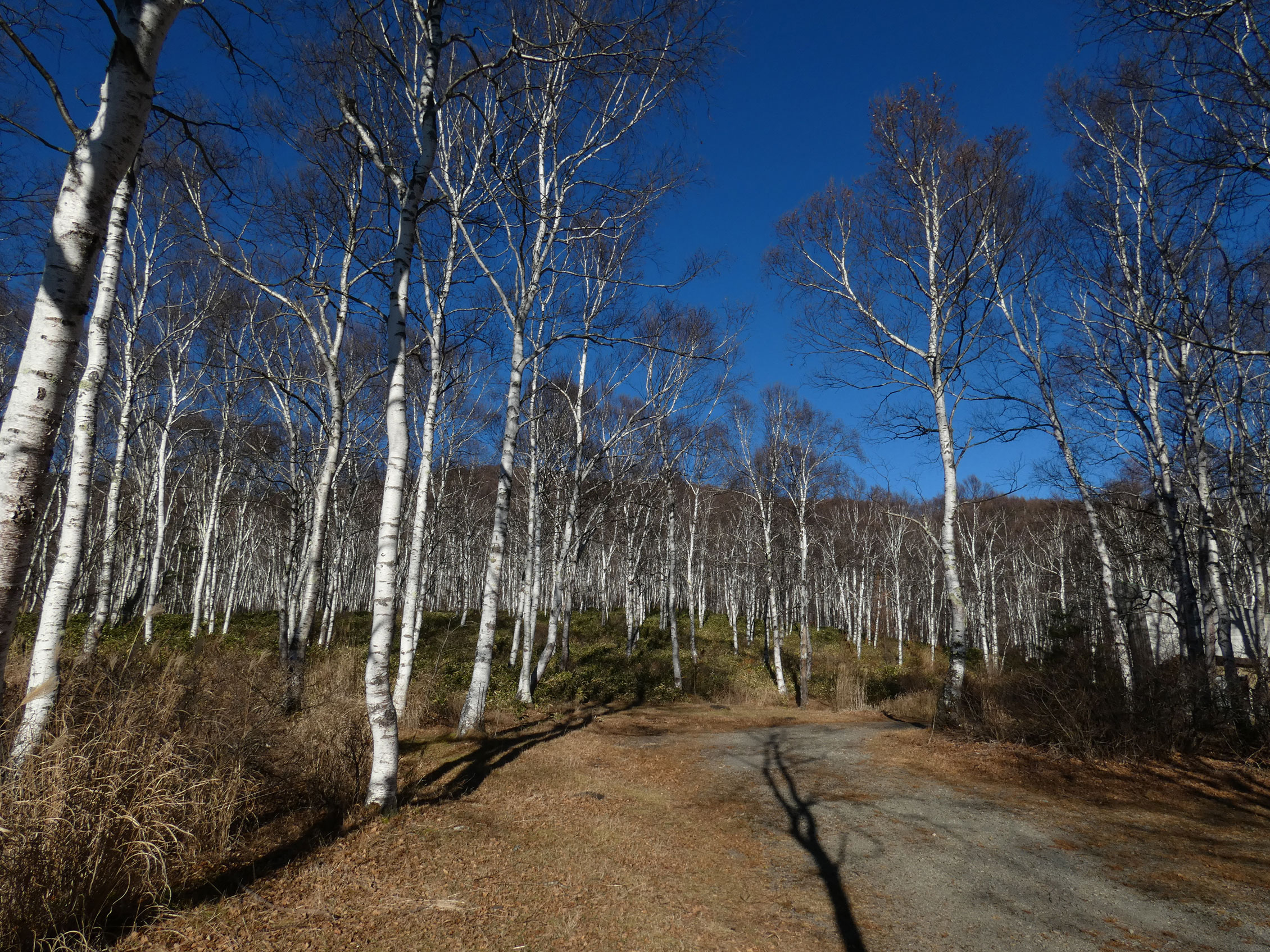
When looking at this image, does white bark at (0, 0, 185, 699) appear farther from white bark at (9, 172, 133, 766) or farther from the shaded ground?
the shaded ground

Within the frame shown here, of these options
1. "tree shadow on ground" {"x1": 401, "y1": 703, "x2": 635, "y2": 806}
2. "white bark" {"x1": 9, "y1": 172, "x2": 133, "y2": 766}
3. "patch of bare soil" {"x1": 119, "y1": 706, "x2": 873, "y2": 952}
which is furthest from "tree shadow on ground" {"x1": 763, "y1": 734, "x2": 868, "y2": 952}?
"white bark" {"x1": 9, "y1": 172, "x2": 133, "y2": 766}

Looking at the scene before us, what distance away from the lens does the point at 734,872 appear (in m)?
4.31

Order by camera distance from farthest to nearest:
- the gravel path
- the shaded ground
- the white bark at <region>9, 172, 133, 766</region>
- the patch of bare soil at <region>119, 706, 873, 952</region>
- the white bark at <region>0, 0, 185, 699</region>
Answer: the white bark at <region>9, 172, 133, 766</region>, the gravel path, the shaded ground, the patch of bare soil at <region>119, 706, 873, 952</region>, the white bark at <region>0, 0, 185, 699</region>

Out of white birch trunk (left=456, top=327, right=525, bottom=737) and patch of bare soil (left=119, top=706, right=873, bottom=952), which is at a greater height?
white birch trunk (left=456, top=327, right=525, bottom=737)

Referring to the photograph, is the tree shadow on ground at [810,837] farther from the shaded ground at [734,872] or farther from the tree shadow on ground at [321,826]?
the tree shadow on ground at [321,826]

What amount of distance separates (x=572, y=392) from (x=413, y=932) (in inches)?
549

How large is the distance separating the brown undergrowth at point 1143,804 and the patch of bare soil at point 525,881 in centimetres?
273

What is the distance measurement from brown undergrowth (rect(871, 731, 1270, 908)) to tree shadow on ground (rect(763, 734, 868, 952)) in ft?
5.53

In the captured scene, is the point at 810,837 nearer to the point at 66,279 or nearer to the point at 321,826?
the point at 321,826

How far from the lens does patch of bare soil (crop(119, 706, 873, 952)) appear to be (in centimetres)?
312

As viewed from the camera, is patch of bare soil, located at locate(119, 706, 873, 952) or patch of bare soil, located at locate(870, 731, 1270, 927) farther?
patch of bare soil, located at locate(870, 731, 1270, 927)

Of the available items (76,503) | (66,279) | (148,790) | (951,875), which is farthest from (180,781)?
(951,875)

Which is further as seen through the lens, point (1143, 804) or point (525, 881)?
point (1143, 804)

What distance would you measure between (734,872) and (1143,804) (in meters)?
4.75
